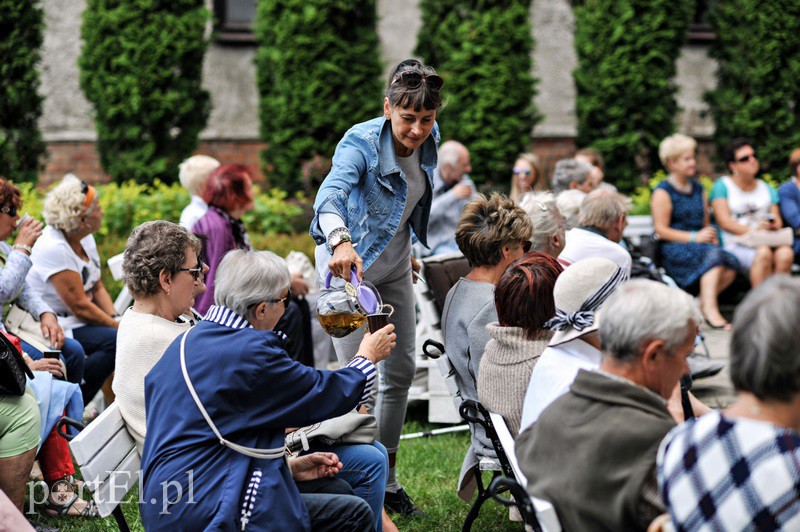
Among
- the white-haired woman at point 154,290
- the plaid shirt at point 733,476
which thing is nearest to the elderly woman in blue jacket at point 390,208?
the white-haired woman at point 154,290

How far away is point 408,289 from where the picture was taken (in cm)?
421

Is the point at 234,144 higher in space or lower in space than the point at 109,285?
higher

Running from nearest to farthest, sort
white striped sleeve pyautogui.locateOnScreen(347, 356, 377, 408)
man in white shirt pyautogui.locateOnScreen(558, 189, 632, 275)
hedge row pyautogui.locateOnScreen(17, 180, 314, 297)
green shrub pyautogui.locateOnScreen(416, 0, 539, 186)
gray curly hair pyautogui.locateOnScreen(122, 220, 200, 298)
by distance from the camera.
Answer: white striped sleeve pyautogui.locateOnScreen(347, 356, 377, 408) → gray curly hair pyautogui.locateOnScreen(122, 220, 200, 298) → man in white shirt pyautogui.locateOnScreen(558, 189, 632, 275) → hedge row pyautogui.locateOnScreen(17, 180, 314, 297) → green shrub pyautogui.locateOnScreen(416, 0, 539, 186)

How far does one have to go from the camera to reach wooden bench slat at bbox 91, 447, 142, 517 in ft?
9.83

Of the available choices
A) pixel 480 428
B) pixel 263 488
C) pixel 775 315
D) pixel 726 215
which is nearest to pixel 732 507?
pixel 775 315

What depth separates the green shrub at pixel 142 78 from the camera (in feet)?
31.3

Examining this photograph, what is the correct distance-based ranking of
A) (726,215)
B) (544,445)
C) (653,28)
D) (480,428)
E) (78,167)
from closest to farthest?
(544,445)
(480,428)
(726,215)
(653,28)
(78,167)

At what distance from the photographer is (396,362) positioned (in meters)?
4.21

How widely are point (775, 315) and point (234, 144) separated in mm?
10322

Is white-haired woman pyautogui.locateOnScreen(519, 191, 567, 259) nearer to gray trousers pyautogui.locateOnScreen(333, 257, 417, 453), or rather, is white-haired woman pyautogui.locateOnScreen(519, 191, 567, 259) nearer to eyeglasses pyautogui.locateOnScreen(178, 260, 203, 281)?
gray trousers pyautogui.locateOnScreen(333, 257, 417, 453)

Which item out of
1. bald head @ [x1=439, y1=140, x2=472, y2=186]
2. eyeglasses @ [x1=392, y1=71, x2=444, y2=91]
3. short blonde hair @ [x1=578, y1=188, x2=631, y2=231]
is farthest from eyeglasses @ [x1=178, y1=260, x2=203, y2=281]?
bald head @ [x1=439, y1=140, x2=472, y2=186]

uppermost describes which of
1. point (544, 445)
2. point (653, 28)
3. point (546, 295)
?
point (653, 28)

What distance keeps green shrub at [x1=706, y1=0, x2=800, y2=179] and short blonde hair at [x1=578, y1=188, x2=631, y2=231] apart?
5809 millimetres

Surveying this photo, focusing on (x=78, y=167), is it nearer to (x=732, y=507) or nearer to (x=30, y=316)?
(x=30, y=316)
